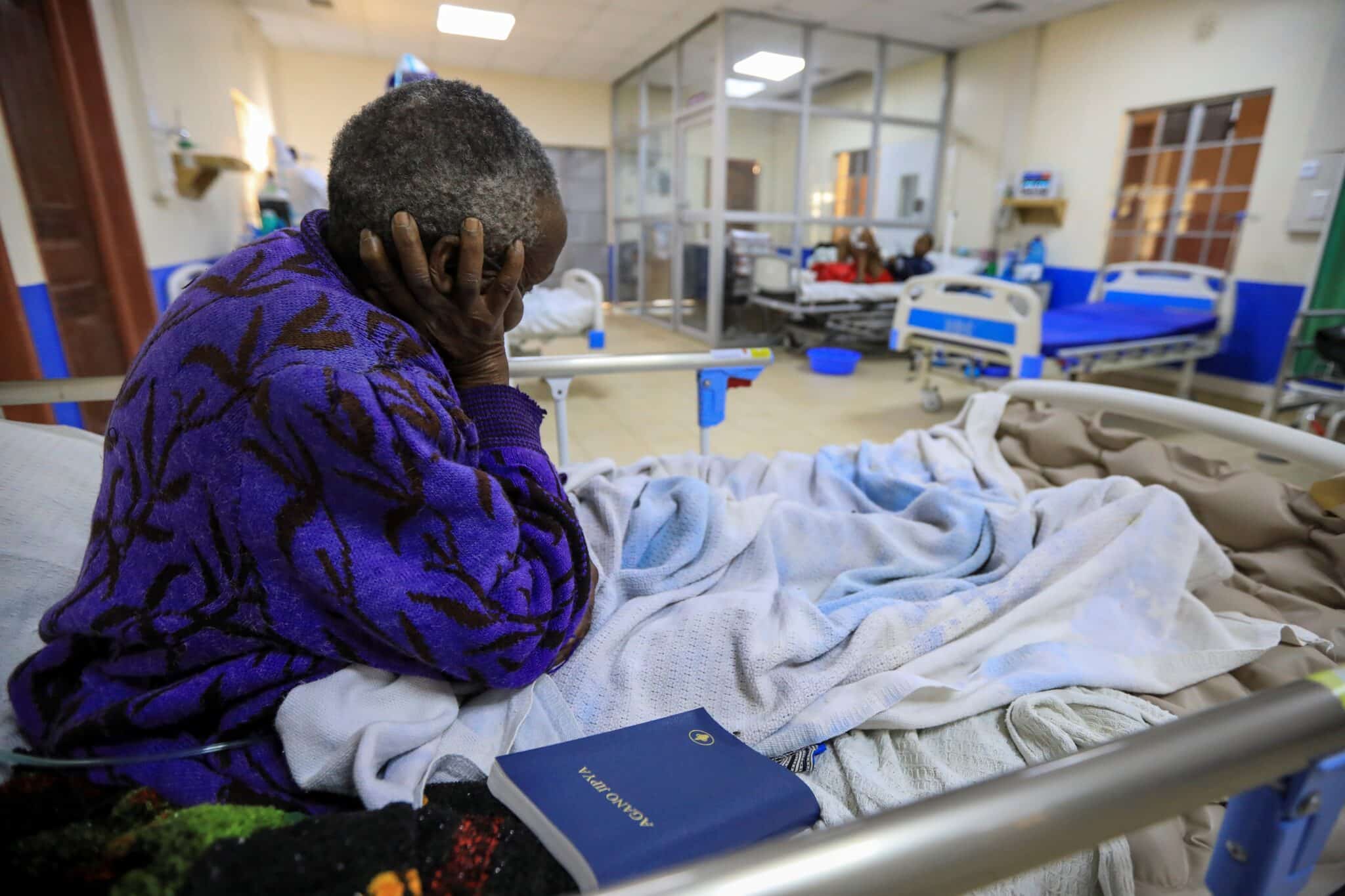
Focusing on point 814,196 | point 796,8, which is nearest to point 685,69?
point 796,8

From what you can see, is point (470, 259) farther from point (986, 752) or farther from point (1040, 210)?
point (1040, 210)

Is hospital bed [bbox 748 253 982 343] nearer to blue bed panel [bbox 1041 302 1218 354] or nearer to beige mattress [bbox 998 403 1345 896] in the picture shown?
blue bed panel [bbox 1041 302 1218 354]

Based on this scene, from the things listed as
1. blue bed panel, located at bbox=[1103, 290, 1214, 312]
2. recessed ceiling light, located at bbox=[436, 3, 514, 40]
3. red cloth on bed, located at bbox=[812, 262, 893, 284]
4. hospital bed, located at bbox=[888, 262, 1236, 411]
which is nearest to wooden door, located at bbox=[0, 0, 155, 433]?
recessed ceiling light, located at bbox=[436, 3, 514, 40]

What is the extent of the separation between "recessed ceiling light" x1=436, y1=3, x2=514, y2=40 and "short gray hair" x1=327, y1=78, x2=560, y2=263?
2.62 metres

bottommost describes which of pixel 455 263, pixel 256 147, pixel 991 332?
pixel 991 332

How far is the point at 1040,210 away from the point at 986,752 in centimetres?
680

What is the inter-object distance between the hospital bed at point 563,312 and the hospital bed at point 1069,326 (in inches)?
81.0

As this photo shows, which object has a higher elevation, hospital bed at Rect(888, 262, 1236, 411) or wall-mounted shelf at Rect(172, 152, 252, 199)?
wall-mounted shelf at Rect(172, 152, 252, 199)

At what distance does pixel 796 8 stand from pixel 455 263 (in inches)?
255

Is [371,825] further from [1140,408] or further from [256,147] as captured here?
[256,147]

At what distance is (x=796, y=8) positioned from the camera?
604 cm

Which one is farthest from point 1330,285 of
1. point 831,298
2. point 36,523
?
point 36,523

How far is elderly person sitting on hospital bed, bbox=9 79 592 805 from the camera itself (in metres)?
0.70

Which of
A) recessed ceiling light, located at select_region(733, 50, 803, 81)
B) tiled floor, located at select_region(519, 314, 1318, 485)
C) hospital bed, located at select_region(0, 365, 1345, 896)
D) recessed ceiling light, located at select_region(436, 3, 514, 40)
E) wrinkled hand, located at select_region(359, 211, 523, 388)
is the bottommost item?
tiled floor, located at select_region(519, 314, 1318, 485)
